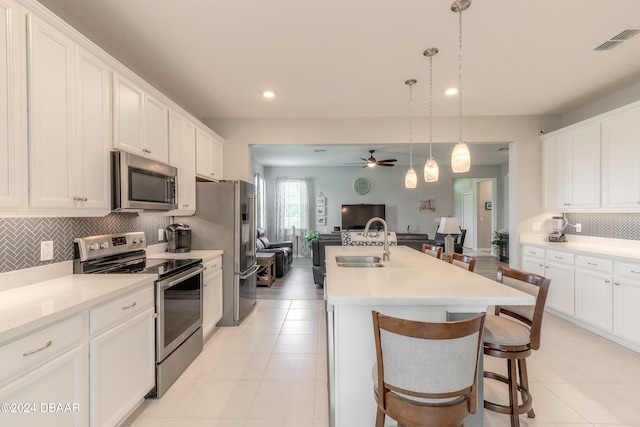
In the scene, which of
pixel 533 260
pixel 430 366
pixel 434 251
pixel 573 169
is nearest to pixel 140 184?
pixel 430 366

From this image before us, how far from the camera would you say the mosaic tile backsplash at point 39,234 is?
5.49 ft

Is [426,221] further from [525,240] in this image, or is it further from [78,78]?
[78,78]

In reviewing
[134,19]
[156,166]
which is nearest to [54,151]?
[156,166]

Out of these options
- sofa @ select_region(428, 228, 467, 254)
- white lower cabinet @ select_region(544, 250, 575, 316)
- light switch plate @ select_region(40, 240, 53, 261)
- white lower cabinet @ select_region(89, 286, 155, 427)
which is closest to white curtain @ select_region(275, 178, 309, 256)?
sofa @ select_region(428, 228, 467, 254)

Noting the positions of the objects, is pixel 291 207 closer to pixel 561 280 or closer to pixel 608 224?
pixel 561 280

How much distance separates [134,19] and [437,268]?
9.60ft

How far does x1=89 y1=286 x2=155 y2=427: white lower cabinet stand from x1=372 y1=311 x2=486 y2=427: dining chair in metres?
1.47

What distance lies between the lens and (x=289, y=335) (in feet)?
10.5

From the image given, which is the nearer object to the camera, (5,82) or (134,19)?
(5,82)

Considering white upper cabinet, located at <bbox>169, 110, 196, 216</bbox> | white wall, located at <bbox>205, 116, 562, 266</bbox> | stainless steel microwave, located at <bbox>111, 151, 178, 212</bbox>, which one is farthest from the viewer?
white wall, located at <bbox>205, 116, 562, 266</bbox>

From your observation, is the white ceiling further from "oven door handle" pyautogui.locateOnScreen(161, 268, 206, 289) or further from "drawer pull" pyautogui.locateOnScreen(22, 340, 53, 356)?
"drawer pull" pyautogui.locateOnScreen(22, 340, 53, 356)

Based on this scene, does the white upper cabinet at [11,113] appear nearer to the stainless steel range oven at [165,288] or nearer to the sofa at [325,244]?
the stainless steel range oven at [165,288]

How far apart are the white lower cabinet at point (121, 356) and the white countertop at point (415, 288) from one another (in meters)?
1.23

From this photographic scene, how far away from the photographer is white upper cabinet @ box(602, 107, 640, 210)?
119 inches
